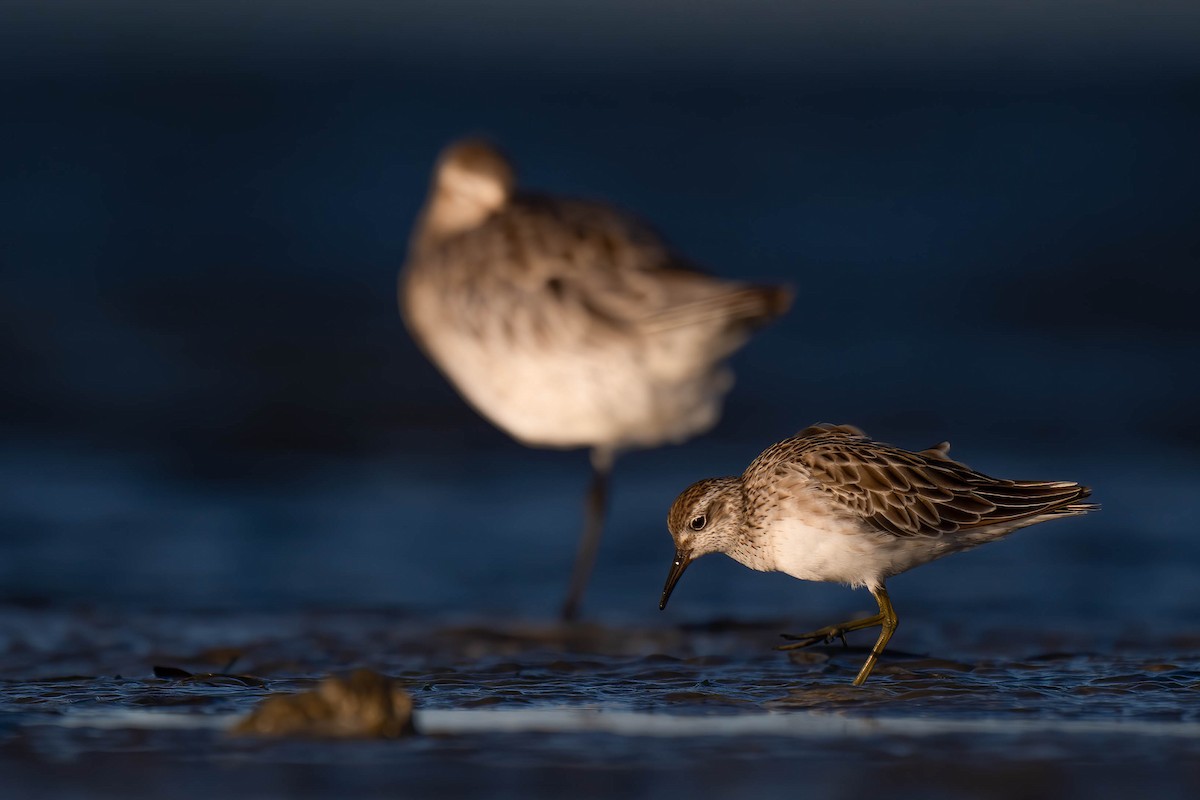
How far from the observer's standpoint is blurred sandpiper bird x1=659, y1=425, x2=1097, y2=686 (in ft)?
18.1

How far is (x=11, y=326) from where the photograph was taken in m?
14.0

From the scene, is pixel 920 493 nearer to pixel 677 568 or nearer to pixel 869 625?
pixel 869 625

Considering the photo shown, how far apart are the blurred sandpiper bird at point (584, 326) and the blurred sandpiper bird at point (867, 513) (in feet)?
4.76

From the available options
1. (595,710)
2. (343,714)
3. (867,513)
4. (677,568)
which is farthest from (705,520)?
(343,714)

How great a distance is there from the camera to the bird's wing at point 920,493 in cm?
551

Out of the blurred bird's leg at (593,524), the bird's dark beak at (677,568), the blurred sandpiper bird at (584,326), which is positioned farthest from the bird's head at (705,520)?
the blurred bird's leg at (593,524)

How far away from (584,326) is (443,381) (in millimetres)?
5898

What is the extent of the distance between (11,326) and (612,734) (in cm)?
1079

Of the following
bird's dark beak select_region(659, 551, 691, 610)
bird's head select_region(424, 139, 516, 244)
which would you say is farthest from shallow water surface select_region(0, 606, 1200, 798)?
bird's head select_region(424, 139, 516, 244)

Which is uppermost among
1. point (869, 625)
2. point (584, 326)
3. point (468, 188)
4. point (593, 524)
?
point (468, 188)

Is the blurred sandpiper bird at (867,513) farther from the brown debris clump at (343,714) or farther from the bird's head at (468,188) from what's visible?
the bird's head at (468,188)

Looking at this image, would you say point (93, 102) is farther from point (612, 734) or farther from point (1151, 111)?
point (612, 734)

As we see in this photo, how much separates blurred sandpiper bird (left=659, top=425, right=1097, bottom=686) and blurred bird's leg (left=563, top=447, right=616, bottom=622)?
1705 mm

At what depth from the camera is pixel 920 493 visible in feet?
18.3
